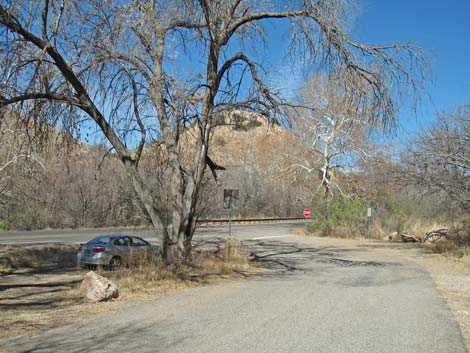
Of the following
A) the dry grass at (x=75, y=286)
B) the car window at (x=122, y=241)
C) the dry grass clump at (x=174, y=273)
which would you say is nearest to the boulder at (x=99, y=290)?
the dry grass at (x=75, y=286)

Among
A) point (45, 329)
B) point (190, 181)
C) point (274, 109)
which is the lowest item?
point (45, 329)

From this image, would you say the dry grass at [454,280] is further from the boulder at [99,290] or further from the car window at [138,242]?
the car window at [138,242]

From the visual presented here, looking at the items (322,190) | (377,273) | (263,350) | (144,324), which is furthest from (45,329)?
(322,190)

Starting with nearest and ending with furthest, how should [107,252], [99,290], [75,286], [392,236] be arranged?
[99,290] < [75,286] < [107,252] < [392,236]

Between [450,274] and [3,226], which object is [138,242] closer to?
[450,274]

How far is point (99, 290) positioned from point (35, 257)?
10.8 metres

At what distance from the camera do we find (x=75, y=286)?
1334 cm

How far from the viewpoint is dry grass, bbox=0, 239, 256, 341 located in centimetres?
880

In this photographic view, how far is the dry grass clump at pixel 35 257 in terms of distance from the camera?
18.2 m

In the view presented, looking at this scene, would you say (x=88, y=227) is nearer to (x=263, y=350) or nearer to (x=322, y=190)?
(x=322, y=190)

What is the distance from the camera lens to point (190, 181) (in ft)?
52.4

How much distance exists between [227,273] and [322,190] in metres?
32.5

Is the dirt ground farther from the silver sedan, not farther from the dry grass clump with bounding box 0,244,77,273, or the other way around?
the dry grass clump with bounding box 0,244,77,273

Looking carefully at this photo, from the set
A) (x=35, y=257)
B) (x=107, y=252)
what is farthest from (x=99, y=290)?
(x=35, y=257)
